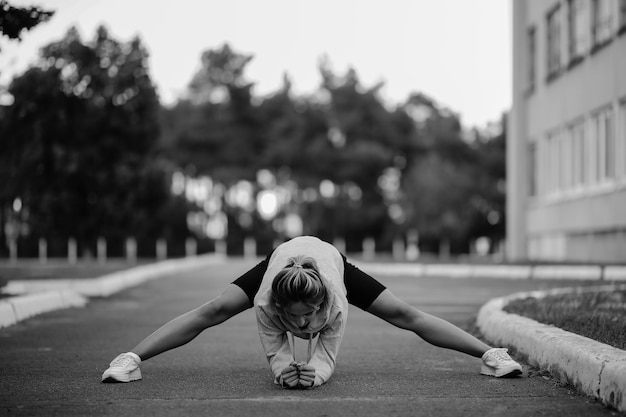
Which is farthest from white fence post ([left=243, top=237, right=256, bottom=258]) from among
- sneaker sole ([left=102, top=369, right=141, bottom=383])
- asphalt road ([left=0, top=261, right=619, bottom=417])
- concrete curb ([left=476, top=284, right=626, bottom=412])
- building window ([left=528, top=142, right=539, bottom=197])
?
sneaker sole ([left=102, top=369, right=141, bottom=383])

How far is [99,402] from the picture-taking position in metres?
5.24

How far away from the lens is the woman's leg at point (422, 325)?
6305 millimetres

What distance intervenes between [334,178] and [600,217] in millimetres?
42534

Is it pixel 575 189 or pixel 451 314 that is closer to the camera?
pixel 451 314

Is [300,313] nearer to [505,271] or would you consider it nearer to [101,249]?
[505,271]

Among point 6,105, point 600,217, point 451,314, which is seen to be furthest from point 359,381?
point 6,105

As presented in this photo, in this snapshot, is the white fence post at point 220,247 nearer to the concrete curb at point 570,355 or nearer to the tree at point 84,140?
the tree at point 84,140

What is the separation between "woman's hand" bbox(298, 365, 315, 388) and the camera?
5691mm

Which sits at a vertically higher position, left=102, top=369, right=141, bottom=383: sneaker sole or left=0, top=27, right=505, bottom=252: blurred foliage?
left=0, top=27, right=505, bottom=252: blurred foliage

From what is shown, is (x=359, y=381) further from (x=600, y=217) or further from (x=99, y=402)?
(x=600, y=217)

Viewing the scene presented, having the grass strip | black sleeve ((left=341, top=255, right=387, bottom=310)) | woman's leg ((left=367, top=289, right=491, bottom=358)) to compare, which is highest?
black sleeve ((left=341, top=255, right=387, bottom=310))

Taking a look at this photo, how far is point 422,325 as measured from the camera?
250 inches

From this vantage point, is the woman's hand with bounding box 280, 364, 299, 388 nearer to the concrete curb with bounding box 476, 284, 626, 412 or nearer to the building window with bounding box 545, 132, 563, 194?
the concrete curb with bounding box 476, 284, 626, 412

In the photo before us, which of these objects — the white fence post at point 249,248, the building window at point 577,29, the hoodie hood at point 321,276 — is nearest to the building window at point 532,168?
the building window at point 577,29
